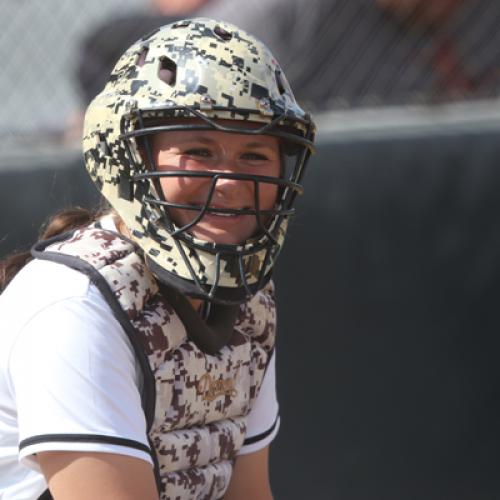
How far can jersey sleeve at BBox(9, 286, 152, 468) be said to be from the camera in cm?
162

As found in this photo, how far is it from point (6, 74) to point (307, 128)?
1.60 metres

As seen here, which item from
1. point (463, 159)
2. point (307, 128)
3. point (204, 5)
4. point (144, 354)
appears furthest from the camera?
point (204, 5)

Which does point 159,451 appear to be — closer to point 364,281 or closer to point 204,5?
point 364,281

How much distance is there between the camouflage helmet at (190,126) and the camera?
5.98ft

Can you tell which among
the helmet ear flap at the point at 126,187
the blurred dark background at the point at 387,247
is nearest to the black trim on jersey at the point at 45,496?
the helmet ear flap at the point at 126,187

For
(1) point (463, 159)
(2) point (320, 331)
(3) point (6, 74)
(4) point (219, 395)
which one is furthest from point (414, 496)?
(3) point (6, 74)

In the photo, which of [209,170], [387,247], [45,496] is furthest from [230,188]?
[387,247]

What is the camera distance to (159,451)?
187 centimetres

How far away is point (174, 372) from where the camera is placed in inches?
73.0

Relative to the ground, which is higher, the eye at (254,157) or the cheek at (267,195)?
the eye at (254,157)

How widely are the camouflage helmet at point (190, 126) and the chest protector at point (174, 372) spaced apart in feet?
0.21

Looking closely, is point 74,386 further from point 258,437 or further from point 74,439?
point 258,437

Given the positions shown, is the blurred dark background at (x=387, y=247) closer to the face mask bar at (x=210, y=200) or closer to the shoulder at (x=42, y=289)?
the face mask bar at (x=210, y=200)

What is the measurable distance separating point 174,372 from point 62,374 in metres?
0.27
